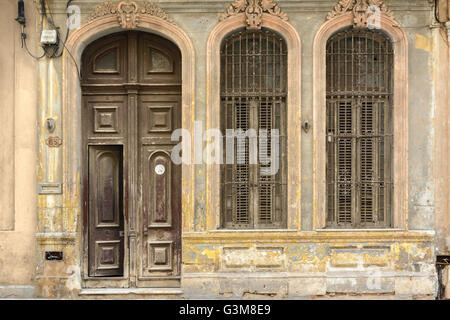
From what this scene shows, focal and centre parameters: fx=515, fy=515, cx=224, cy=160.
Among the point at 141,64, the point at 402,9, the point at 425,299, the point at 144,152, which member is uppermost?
the point at 402,9

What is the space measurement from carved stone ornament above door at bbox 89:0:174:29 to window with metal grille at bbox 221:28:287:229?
4.07ft

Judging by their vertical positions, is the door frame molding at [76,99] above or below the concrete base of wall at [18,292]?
above

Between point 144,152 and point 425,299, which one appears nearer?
point 425,299

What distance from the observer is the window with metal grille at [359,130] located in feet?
27.8

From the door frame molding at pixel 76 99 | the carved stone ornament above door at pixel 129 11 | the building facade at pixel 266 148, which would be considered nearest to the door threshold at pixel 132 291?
the building facade at pixel 266 148

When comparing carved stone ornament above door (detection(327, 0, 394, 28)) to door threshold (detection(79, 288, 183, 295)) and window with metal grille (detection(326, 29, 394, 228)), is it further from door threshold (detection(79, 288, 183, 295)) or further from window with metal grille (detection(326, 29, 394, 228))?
door threshold (detection(79, 288, 183, 295))

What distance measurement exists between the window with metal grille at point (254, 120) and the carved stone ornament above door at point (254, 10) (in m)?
0.27

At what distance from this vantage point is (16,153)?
8.32 m

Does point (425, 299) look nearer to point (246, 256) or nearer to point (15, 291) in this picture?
point (246, 256)

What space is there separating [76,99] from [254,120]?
2921 millimetres

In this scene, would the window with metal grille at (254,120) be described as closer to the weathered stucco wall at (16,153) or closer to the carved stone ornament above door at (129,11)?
the carved stone ornament above door at (129,11)

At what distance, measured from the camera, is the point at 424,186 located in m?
8.31

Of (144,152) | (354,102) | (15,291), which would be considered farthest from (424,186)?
(15,291)

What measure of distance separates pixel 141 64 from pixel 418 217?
521cm
